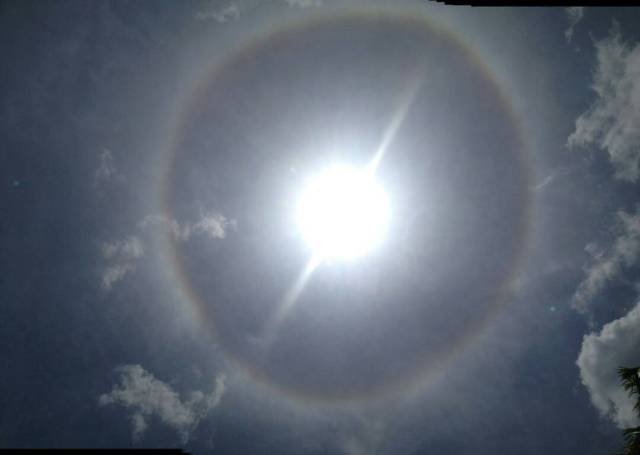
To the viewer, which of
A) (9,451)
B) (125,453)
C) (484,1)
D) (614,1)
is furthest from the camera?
(125,453)

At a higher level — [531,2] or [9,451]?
[531,2]

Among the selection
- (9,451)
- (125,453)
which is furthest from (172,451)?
(9,451)

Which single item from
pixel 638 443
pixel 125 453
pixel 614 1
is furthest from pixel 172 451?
pixel 614 1

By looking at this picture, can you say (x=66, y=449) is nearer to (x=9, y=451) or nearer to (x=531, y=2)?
(x=9, y=451)

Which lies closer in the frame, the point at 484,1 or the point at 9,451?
the point at 484,1

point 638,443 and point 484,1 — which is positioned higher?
point 484,1

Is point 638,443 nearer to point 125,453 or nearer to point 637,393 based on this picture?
point 637,393

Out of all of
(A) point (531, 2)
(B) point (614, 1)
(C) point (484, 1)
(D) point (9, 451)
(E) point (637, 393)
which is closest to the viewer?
(B) point (614, 1)

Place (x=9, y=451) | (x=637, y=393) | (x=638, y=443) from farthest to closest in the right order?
(x=637, y=393) → (x=638, y=443) → (x=9, y=451)

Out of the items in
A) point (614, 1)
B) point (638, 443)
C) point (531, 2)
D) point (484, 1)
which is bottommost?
point (638, 443)
